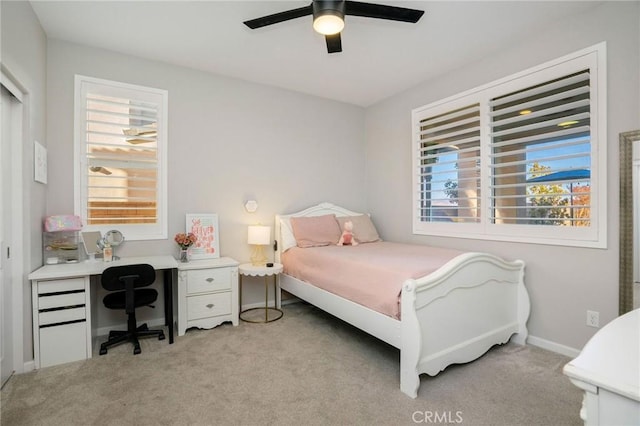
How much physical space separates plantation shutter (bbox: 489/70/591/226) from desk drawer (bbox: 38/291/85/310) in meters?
3.66

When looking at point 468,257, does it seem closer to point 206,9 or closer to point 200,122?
point 206,9

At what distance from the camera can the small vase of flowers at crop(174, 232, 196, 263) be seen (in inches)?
126

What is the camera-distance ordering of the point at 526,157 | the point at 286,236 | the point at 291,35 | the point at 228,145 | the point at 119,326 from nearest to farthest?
1. the point at 291,35
2. the point at 526,157
3. the point at 119,326
4. the point at 228,145
5. the point at 286,236

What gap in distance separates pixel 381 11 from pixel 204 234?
105 inches

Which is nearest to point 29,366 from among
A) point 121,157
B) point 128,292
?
point 128,292

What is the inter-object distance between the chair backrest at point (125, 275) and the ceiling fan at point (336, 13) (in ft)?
6.66

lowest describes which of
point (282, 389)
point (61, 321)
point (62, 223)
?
point (282, 389)

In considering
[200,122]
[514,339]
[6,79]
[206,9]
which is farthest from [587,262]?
[6,79]

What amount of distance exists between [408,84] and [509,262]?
2334 mm

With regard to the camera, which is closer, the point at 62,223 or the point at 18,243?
the point at 18,243

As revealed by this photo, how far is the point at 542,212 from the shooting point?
9.06 feet

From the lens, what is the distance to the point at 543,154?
2.75 meters

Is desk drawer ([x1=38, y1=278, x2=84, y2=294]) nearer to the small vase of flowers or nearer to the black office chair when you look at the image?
the black office chair

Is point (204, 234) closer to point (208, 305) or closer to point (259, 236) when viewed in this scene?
point (259, 236)
